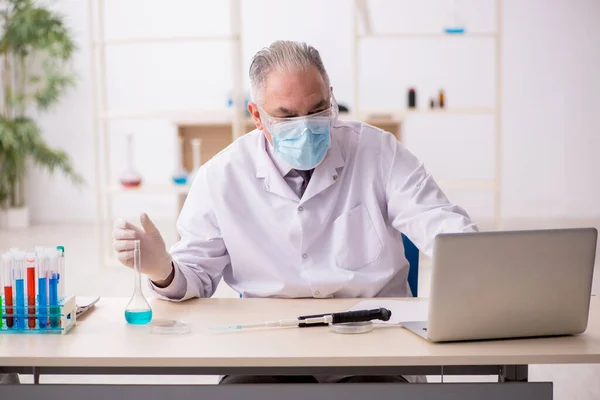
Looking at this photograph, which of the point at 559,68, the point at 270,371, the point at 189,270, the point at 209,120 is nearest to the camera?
the point at 270,371

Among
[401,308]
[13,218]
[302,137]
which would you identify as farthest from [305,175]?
[13,218]

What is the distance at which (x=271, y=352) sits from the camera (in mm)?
1334

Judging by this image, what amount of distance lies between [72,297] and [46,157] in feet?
17.7

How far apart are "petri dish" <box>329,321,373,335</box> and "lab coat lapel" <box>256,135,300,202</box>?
0.50 meters

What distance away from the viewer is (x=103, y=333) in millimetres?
1485

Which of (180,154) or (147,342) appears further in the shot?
(180,154)

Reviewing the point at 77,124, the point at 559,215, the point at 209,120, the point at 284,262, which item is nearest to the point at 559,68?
the point at 559,215

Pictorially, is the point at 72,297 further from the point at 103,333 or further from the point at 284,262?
the point at 284,262

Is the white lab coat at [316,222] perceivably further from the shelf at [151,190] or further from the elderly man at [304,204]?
the shelf at [151,190]

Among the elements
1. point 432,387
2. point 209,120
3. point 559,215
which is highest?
point 209,120

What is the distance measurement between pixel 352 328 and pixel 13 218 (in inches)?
241

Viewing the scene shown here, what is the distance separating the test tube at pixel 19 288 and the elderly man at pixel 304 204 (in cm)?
38

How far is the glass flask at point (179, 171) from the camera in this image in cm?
523

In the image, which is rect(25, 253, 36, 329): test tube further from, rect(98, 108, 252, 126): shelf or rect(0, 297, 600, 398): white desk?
rect(98, 108, 252, 126): shelf
